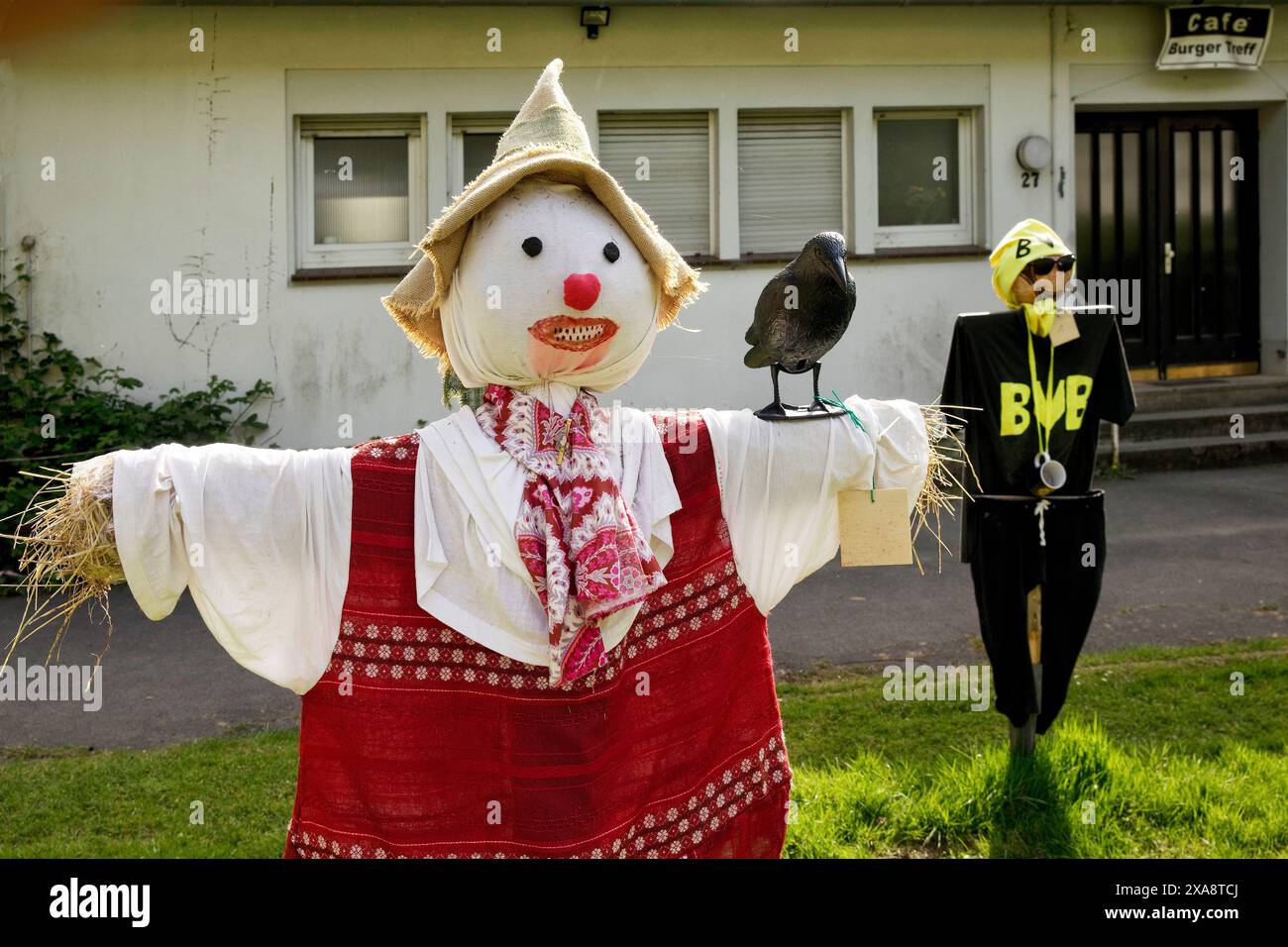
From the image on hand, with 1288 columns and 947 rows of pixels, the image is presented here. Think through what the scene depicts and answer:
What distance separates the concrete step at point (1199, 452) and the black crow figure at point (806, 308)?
8533mm

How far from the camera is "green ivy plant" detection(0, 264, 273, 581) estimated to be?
30.4 ft

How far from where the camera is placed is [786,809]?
332 centimetres

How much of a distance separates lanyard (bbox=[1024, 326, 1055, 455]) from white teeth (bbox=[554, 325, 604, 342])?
216 centimetres

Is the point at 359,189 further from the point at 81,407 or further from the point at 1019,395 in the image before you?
the point at 1019,395

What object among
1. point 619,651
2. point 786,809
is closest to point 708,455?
point 619,651

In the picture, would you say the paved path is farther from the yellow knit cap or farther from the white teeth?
the white teeth

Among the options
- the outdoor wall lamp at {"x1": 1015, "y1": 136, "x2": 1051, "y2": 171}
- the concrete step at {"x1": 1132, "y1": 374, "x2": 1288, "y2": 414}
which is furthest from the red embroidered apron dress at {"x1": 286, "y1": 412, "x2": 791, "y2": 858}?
the concrete step at {"x1": 1132, "y1": 374, "x2": 1288, "y2": 414}

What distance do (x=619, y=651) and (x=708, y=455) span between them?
0.50m

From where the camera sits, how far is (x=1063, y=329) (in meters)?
4.69

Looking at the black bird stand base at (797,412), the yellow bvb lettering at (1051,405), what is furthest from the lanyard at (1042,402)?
the black bird stand base at (797,412)

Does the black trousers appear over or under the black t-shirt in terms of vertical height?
under

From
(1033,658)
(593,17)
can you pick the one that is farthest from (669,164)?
(1033,658)

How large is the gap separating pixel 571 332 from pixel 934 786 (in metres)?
2.45

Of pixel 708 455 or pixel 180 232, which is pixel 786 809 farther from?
pixel 180 232
